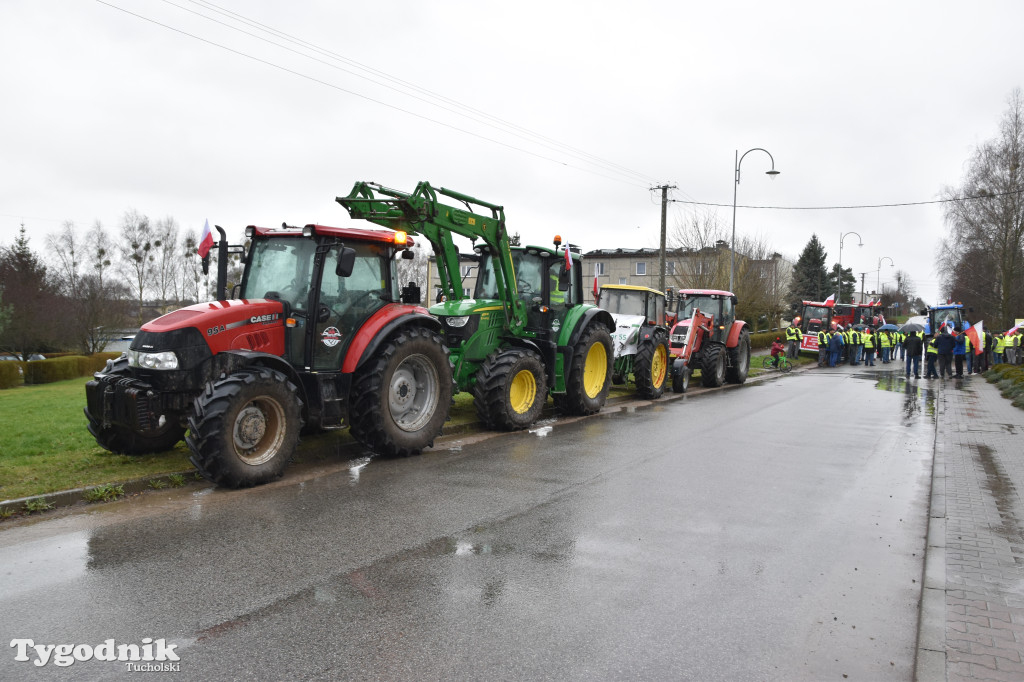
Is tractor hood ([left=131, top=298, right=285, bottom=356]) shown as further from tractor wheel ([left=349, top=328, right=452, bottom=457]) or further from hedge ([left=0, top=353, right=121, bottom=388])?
hedge ([left=0, top=353, right=121, bottom=388])

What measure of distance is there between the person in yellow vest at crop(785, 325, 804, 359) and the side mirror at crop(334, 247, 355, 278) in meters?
26.6

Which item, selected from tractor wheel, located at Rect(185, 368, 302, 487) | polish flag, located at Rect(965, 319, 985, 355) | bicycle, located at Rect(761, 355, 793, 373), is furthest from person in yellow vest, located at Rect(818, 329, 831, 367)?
tractor wheel, located at Rect(185, 368, 302, 487)

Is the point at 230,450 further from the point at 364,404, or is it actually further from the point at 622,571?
the point at 622,571

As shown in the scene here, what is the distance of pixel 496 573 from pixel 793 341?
2941 cm

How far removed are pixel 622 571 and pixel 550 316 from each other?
7.12 meters

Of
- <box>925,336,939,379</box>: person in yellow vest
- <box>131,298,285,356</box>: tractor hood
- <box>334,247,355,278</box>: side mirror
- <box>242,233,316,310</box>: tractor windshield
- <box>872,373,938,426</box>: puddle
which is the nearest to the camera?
<box>131,298,285,356</box>: tractor hood

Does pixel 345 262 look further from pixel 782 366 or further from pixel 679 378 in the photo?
pixel 782 366

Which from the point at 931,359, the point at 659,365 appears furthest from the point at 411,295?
the point at 931,359

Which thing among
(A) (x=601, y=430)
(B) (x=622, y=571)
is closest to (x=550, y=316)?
(A) (x=601, y=430)

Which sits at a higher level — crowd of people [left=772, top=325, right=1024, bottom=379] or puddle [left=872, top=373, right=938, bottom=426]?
crowd of people [left=772, top=325, right=1024, bottom=379]

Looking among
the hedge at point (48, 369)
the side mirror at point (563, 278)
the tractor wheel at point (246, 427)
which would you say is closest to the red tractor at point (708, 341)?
the side mirror at point (563, 278)

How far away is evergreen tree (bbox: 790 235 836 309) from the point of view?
8212 cm

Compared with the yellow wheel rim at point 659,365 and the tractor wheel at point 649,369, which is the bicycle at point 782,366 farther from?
the tractor wheel at point 649,369

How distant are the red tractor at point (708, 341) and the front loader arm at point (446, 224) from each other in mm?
7208
